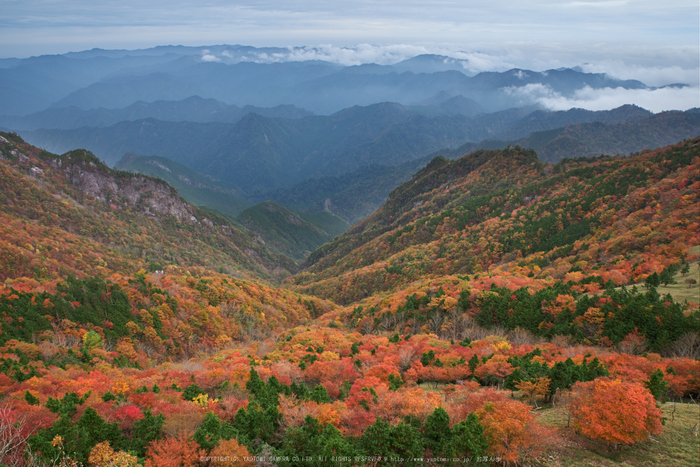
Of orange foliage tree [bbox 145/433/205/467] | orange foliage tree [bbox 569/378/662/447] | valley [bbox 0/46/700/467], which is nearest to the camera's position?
orange foliage tree [bbox 145/433/205/467]

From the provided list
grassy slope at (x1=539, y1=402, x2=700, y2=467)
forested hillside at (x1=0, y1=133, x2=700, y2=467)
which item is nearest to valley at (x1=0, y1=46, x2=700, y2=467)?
grassy slope at (x1=539, y1=402, x2=700, y2=467)

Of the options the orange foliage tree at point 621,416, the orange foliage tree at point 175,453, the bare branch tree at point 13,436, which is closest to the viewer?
the bare branch tree at point 13,436

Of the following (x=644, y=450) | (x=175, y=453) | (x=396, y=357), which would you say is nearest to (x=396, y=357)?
(x=396, y=357)

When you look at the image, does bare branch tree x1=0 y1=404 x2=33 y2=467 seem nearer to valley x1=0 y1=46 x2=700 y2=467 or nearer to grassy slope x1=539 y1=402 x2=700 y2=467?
valley x1=0 y1=46 x2=700 y2=467

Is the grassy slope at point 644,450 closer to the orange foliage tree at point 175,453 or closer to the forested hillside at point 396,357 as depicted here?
the forested hillside at point 396,357

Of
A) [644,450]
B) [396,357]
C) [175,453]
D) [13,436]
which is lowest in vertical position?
[396,357]

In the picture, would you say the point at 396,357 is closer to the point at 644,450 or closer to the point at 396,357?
the point at 396,357

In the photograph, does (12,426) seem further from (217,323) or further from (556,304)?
(556,304)

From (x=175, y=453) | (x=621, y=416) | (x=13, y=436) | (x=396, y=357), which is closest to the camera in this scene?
(x=13, y=436)

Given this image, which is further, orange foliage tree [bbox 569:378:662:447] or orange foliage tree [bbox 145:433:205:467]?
orange foliage tree [bbox 569:378:662:447]

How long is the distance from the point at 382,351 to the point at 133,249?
156737 mm

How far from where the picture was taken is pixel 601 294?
2425 inches

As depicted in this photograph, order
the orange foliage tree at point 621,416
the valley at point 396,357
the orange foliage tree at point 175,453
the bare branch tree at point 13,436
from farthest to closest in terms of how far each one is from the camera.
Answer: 1. the valley at point 396,357
2. the orange foliage tree at point 621,416
3. the orange foliage tree at point 175,453
4. the bare branch tree at point 13,436

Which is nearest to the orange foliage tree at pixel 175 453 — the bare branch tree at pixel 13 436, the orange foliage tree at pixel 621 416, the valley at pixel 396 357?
the valley at pixel 396 357
